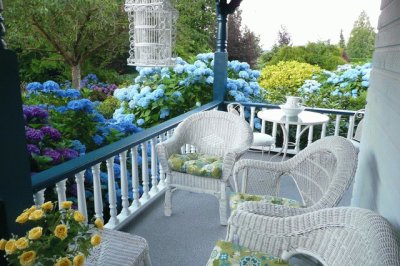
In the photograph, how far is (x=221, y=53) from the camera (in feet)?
13.6

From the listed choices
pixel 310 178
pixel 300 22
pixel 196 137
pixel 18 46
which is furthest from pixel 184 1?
pixel 310 178

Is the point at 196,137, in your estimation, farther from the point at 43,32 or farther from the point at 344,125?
the point at 43,32

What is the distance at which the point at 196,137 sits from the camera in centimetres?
296

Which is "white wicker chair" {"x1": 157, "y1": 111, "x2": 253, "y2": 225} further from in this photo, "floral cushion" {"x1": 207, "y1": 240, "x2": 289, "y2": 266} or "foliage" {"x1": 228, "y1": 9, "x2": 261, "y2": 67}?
"foliage" {"x1": 228, "y1": 9, "x2": 261, "y2": 67}

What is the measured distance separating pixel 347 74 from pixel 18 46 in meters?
7.30

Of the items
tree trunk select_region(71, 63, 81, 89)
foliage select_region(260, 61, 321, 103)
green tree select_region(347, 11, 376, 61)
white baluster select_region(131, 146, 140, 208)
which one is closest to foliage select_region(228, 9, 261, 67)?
foliage select_region(260, 61, 321, 103)

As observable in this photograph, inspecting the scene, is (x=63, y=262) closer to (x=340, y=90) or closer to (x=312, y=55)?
(x=340, y=90)

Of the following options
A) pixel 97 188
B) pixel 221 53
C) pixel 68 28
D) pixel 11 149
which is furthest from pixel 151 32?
pixel 11 149

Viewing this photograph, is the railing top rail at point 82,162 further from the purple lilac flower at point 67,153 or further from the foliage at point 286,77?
the foliage at point 286,77

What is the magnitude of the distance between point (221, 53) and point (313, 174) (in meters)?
2.55

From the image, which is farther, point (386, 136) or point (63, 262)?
point (386, 136)

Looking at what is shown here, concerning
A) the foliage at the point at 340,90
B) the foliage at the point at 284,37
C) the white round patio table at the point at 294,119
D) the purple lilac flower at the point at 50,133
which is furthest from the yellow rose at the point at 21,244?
the foliage at the point at 284,37

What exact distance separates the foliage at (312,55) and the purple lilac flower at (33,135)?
626 cm

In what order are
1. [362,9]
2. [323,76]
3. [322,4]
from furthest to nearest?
[362,9] → [322,4] → [323,76]
